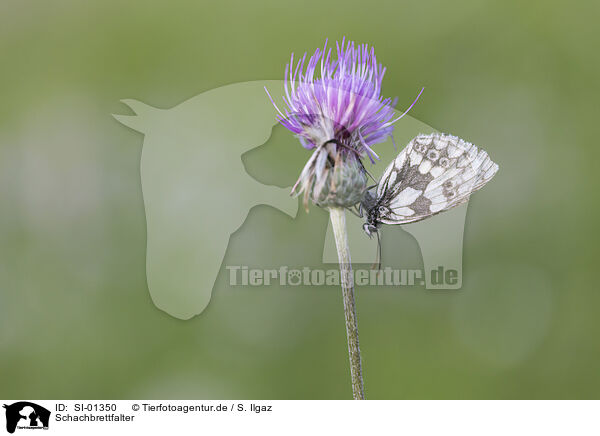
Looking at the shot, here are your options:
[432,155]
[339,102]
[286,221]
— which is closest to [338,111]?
[339,102]

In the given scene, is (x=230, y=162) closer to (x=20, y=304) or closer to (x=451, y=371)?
(x=20, y=304)

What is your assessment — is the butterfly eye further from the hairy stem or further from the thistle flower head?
the hairy stem

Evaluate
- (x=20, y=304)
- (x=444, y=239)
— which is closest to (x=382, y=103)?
(x=444, y=239)

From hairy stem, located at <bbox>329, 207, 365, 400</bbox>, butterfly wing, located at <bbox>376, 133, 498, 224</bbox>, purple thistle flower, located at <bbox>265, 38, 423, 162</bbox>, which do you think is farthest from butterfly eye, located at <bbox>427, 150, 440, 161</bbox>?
hairy stem, located at <bbox>329, 207, 365, 400</bbox>

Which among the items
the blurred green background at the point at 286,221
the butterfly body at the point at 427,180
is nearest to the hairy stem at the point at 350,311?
the butterfly body at the point at 427,180

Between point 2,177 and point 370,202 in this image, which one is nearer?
point 370,202

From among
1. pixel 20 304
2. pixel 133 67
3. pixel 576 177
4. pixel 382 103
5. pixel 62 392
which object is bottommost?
pixel 62 392

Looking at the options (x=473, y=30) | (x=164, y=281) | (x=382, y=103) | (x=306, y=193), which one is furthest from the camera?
(x=473, y=30)

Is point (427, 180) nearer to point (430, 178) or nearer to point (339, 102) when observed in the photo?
point (430, 178)
